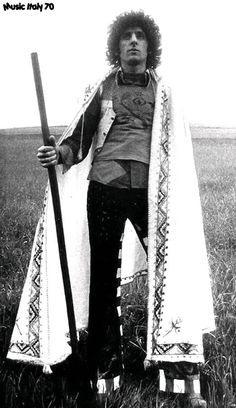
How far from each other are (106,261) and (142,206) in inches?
13.4

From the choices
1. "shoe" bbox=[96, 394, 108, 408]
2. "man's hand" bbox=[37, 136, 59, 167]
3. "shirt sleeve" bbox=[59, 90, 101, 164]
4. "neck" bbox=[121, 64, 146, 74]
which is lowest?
"shoe" bbox=[96, 394, 108, 408]

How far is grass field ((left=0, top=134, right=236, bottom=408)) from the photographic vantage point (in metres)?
2.29

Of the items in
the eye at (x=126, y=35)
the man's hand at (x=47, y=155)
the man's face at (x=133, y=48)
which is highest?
the eye at (x=126, y=35)

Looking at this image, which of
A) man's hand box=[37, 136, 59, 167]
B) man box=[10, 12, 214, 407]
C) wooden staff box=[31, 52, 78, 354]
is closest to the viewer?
wooden staff box=[31, 52, 78, 354]

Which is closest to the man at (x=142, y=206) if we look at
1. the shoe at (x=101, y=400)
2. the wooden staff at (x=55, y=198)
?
the shoe at (x=101, y=400)

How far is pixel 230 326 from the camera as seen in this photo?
9.23 ft

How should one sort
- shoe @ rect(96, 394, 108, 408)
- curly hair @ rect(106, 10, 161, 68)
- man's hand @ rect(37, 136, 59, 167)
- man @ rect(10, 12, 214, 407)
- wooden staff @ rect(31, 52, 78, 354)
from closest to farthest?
1. wooden staff @ rect(31, 52, 78, 354)
2. man's hand @ rect(37, 136, 59, 167)
3. shoe @ rect(96, 394, 108, 408)
4. man @ rect(10, 12, 214, 407)
5. curly hair @ rect(106, 10, 161, 68)

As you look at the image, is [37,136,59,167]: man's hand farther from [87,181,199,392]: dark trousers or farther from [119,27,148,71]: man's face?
[119,27,148,71]: man's face

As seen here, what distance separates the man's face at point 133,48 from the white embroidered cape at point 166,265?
0.62 feet

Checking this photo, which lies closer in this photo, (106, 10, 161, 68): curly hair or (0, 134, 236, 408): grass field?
(0, 134, 236, 408): grass field

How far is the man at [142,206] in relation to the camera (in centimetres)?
240

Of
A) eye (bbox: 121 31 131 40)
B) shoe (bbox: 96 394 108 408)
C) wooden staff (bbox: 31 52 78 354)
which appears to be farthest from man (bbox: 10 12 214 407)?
wooden staff (bbox: 31 52 78 354)

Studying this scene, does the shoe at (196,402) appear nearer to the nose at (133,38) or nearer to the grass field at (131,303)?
the grass field at (131,303)

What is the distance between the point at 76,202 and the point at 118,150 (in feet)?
1.70
